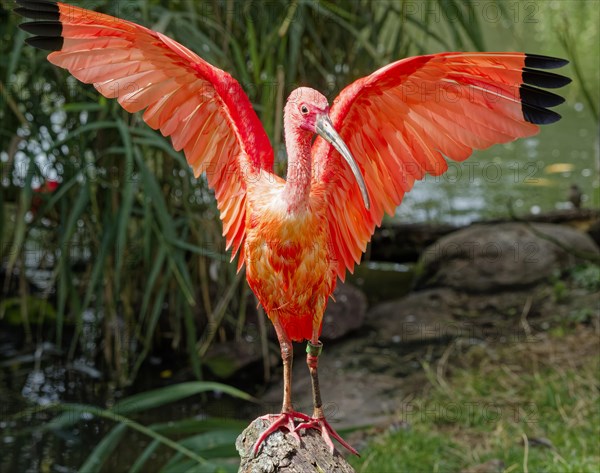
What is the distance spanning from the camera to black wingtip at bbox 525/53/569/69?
2002 mm

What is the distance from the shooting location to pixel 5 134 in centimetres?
374

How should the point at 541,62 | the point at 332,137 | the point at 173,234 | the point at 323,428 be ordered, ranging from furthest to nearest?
the point at 173,234 → the point at 323,428 → the point at 541,62 → the point at 332,137

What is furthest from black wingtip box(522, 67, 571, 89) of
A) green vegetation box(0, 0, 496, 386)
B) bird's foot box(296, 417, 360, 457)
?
green vegetation box(0, 0, 496, 386)

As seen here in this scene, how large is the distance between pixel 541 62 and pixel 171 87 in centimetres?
92

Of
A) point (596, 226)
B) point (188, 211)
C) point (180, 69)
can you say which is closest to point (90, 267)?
point (188, 211)

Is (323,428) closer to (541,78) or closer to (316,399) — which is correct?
(316,399)

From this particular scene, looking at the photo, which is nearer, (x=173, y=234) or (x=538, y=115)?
(x=538, y=115)

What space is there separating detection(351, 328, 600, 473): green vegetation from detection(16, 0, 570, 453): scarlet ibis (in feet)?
4.44

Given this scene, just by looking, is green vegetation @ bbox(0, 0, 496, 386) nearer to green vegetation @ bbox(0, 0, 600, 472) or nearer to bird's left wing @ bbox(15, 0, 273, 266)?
green vegetation @ bbox(0, 0, 600, 472)

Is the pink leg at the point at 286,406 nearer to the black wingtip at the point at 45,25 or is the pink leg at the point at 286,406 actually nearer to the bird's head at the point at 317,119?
the bird's head at the point at 317,119

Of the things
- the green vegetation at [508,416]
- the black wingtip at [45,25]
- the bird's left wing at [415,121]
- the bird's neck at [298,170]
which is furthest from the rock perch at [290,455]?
the green vegetation at [508,416]

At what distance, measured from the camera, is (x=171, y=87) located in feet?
6.93

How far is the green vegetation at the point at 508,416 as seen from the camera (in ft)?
10.8

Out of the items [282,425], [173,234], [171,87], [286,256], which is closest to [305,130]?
[286,256]
